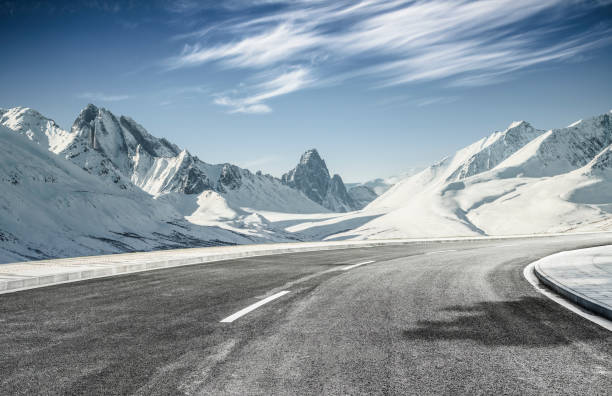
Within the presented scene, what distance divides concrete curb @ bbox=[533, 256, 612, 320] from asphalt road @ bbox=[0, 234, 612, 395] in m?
0.40

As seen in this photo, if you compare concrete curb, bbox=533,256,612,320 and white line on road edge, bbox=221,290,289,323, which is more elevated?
white line on road edge, bbox=221,290,289,323

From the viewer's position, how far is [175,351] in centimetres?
471

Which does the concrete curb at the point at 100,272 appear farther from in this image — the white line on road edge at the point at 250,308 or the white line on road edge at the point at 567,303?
the white line on road edge at the point at 567,303

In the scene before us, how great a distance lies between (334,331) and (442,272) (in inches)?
282

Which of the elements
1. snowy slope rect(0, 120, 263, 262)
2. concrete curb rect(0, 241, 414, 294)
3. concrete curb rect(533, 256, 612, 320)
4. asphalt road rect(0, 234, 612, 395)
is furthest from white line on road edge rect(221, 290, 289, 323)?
snowy slope rect(0, 120, 263, 262)

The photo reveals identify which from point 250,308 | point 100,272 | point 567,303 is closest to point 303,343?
point 250,308

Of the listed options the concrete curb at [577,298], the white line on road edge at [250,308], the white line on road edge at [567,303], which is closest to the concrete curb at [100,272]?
the white line on road edge at [250,308]

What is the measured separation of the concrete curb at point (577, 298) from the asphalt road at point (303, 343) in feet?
1.32

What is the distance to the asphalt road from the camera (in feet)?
12.5

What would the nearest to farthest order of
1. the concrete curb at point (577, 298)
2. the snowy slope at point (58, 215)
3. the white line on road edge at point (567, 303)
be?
the white line on road edge at point (567, 303), the concrete curb at point (577, 298), the snowy slope at point (58, 215)

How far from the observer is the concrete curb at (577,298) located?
6.48 metres

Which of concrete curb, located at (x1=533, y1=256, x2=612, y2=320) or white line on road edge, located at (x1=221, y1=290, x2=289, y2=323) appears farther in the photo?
concrete curb, located at (x1=533, y1=256, x2=612, y2=320)

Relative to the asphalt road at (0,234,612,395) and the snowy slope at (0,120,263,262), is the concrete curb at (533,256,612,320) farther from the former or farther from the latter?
the snowy slope at (0,120,263,262)

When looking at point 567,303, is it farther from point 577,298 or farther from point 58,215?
point 58,215
